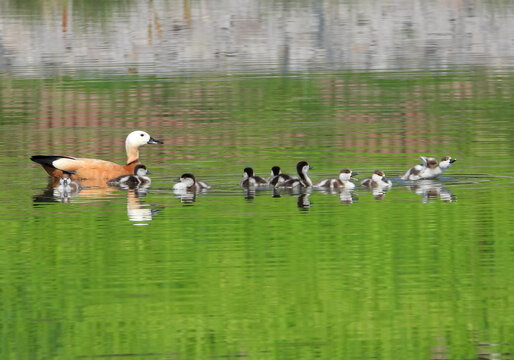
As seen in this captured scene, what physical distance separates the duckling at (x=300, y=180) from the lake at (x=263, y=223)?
15 cm

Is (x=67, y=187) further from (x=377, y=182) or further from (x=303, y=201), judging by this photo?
(x=377, y=182)

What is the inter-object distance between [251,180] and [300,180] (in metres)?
0.57

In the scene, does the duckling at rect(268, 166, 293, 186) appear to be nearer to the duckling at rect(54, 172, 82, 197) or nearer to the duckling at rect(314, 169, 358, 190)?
the duckling at rect(314, 169, 358, 190)

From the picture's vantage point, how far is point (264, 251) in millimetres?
12531

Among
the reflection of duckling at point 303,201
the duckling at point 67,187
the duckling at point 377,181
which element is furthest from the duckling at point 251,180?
the duckling at point 67,187

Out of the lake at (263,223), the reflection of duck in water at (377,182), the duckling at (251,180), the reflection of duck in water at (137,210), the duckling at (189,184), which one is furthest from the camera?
the duckling at (251,180)

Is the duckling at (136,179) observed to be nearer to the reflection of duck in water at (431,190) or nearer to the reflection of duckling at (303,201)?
the reflection of duckling at (303,201)

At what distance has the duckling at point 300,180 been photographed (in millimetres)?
16312

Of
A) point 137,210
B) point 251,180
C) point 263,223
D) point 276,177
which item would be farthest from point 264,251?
point 276,177

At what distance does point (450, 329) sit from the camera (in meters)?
10.0

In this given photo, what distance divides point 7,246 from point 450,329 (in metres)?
4.75

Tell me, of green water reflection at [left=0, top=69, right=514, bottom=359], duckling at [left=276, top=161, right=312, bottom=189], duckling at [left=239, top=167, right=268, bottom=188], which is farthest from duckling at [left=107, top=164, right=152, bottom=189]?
duckling at [left=276, top=161, right=312, bottom=189]

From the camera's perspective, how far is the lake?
10070 mm

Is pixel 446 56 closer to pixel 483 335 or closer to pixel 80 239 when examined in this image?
pixel 80 239
